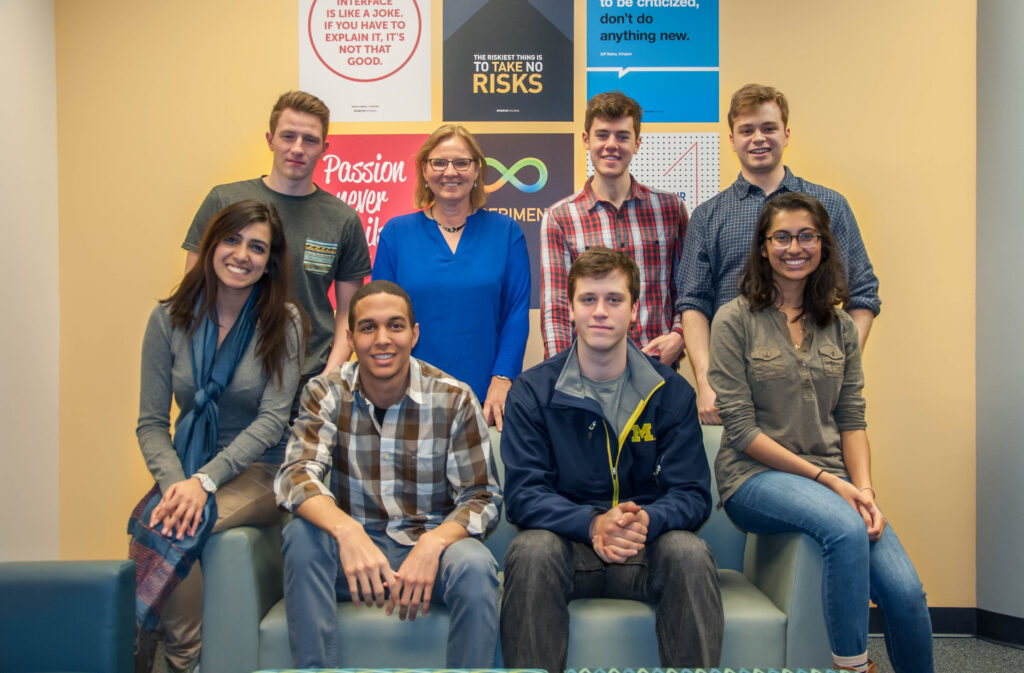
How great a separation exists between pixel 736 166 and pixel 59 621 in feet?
10.1

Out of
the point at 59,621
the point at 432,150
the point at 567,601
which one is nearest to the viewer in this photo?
the point at 59,621

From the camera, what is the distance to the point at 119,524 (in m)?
3.56

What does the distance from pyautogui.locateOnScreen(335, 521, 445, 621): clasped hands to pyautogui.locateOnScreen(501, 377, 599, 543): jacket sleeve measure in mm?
276

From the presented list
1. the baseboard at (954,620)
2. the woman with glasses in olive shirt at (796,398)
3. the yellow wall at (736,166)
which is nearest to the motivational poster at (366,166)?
the yellow wall at (736,166)

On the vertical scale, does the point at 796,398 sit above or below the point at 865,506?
above

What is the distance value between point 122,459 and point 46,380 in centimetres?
47

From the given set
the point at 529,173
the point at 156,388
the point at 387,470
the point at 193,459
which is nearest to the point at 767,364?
the point at 387,470

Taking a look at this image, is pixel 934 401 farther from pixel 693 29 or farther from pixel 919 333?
pixel 693 29

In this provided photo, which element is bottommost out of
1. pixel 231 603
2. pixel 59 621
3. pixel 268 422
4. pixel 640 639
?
pixel 640 639

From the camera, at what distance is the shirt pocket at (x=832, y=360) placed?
235cm

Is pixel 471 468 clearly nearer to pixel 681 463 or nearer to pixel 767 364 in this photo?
pixel 681 463

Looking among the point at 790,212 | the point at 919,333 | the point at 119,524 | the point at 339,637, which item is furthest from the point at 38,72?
the point at 919,333

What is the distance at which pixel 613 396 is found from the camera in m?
2.32

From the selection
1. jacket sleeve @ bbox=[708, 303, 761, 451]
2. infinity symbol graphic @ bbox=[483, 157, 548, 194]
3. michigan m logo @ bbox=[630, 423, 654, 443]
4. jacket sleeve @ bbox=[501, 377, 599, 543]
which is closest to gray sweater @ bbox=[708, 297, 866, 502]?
jacket sleeve @ bbox=[708, 303, 761, 451]
